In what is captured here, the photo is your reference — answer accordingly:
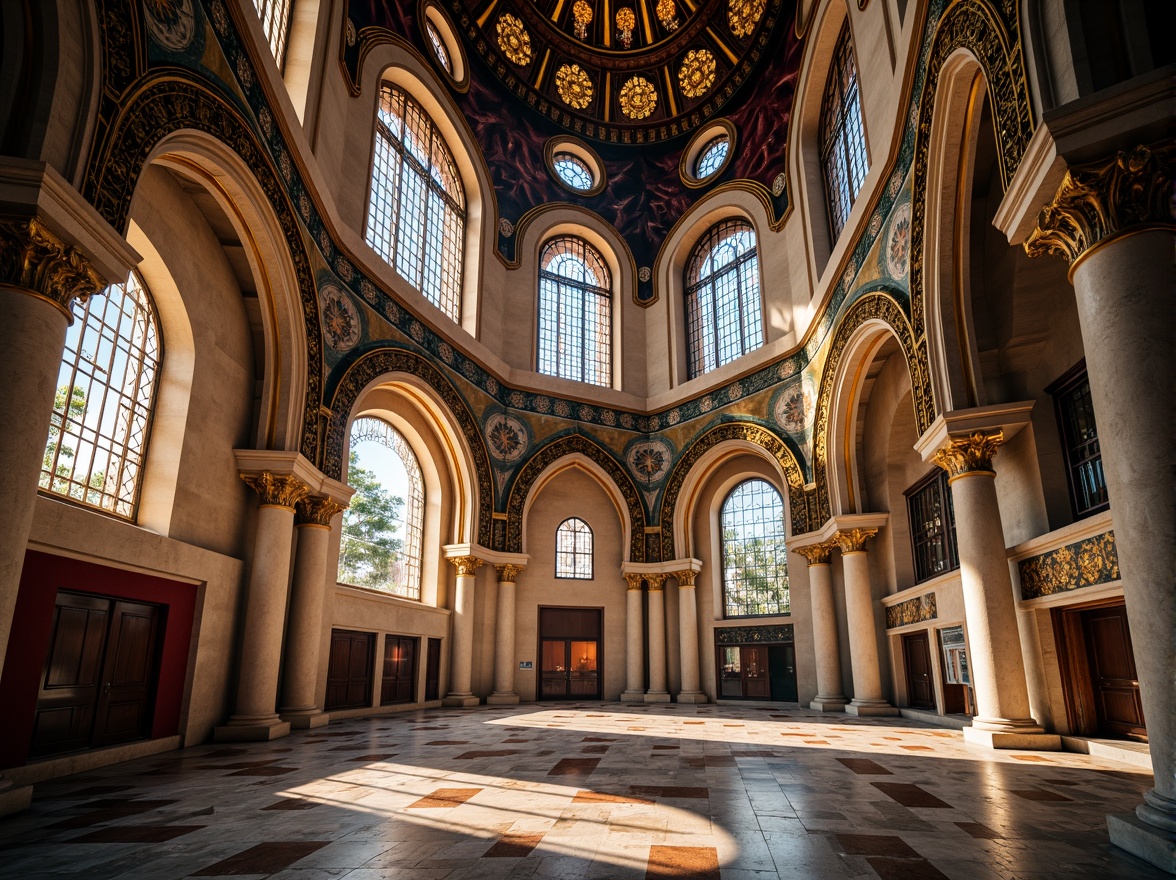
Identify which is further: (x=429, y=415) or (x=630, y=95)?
(x=630, y=95)

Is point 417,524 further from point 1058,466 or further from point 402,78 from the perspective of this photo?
point 1058,466

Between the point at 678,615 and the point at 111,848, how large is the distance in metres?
16.4

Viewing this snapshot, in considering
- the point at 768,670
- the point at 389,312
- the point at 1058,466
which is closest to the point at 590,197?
the point at 389,312

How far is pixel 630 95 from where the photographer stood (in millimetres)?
23641

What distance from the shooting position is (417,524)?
1766 centimetres

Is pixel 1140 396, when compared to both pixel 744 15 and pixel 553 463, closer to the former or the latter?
pixel 553 463

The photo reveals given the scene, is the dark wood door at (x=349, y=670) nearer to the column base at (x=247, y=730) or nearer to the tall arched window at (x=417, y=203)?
the column base at (x=247, y=730)

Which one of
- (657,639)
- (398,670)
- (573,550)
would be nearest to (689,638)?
(657,639)

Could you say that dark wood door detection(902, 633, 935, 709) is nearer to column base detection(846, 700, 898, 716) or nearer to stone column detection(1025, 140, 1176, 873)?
column base detection(846, 700, 898, 716)

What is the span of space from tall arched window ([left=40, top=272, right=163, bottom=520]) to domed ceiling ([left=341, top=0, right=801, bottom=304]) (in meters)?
11.9

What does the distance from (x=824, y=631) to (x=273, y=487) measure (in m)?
11.9

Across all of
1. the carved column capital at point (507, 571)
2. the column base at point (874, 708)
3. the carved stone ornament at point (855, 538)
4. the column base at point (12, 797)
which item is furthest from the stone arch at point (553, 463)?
the column base at point (12, 797)

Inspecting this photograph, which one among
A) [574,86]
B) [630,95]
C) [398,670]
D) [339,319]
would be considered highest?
[630,95]

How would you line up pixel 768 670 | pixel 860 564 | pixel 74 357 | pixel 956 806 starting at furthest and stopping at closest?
1. pixel 768 670
2. pixel 860 564
3. pixel 74 357
4. pixel 956 806
